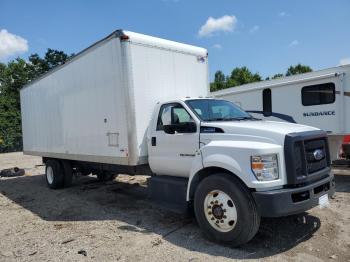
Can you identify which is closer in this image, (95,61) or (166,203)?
(166,203)

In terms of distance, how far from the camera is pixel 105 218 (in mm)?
6824

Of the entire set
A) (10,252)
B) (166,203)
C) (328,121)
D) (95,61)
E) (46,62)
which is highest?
Answer: (46,62)

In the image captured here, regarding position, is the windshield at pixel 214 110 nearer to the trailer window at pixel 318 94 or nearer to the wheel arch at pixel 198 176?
the wheel arch at pixel 198 176

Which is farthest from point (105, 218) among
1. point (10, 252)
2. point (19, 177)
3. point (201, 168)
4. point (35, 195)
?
point (19, 177)

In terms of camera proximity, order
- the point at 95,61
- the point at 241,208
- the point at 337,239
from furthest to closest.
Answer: the point at 95,61 → the point at 337,239 → the point at 241,208

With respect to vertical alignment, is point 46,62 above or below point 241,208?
above

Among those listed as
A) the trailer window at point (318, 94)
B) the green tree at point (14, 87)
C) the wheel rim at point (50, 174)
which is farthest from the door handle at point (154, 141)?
the green tree at point (14, 87)

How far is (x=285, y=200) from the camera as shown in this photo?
178 inches

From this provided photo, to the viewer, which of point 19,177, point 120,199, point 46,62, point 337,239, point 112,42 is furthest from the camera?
point 46,62

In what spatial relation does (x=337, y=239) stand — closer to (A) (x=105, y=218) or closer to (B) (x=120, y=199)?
(A) (x=105, y=218)

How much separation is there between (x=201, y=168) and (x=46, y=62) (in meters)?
48.3

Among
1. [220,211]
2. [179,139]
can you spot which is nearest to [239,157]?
[220,211]

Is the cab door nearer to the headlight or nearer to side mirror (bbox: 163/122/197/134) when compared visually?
side mirror (bbox: 163/122/197/134)

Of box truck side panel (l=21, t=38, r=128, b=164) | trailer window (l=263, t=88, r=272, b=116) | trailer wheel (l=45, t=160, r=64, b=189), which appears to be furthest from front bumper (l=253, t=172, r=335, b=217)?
trailer wheel (l=45, t=160, r=64, b=189)
